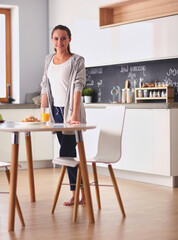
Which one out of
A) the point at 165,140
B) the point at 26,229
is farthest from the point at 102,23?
the point at 26,229

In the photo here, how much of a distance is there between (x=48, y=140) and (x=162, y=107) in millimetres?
2061

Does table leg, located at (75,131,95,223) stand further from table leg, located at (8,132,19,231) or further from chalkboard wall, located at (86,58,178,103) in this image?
chalkboard wall, located at (86,58,178,103)

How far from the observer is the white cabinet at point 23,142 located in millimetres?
6418

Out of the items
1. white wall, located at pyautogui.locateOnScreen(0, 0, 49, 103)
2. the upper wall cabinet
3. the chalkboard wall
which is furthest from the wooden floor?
white wall, located at pyautogui.locateOnScreen(0, 0, 49, 103)

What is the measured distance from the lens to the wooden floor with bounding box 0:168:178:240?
327 cm

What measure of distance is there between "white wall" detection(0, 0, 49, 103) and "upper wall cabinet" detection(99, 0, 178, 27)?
1.24 m

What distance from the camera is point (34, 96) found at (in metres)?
7.14

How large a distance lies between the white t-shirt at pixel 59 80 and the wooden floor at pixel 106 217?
88 centimetres

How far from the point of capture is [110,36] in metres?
6.13

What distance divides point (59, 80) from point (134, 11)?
7.95 feet

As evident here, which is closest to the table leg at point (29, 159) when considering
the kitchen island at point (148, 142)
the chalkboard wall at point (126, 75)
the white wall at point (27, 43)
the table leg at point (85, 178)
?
the table leg at point (85, 178)

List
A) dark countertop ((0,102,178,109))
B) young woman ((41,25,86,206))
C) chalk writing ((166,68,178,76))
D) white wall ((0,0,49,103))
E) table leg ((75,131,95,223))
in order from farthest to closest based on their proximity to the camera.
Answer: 1. white wall ((0,0,49,103))
2. chalk writing ((166,68,178,76))
3. dark countertop ((0,102,178,109))
4. young woman ((41,25,86,206))
5. table leg ((75,131,95,223))

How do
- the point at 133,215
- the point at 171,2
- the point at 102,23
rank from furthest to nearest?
the point at 102,23, the point at 171,2, the point at 133,215

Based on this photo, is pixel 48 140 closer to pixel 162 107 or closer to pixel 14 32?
pixel 14 32
